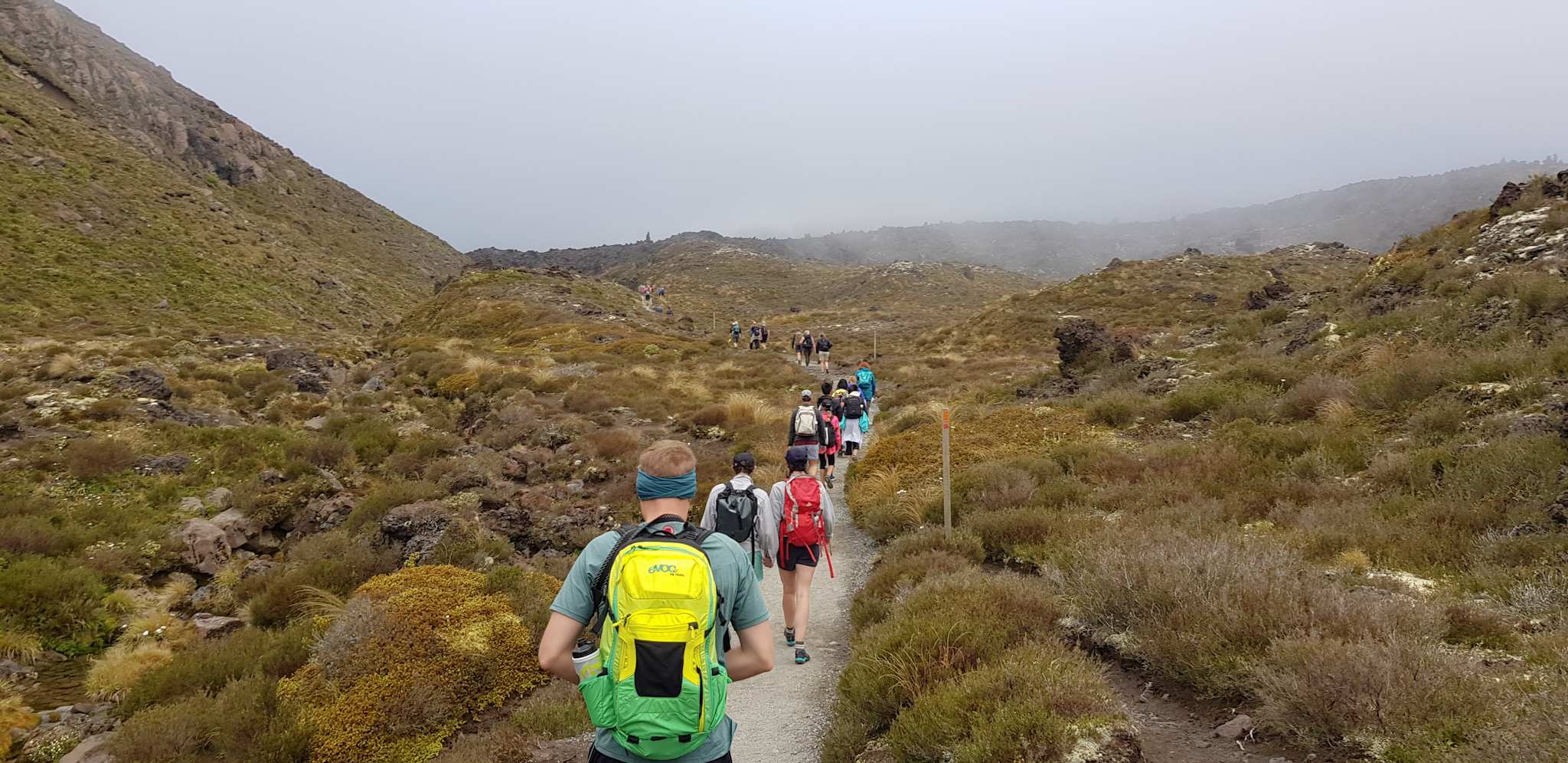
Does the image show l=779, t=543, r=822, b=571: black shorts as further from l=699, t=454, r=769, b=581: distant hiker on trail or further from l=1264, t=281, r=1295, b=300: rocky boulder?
l=1264, t=281, r=1295, b=300: rocky boulder

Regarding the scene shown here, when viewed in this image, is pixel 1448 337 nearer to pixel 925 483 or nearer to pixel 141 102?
pixel 925 483

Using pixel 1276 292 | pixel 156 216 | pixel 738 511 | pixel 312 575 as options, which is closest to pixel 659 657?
pixel 738 511

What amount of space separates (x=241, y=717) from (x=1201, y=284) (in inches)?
1892

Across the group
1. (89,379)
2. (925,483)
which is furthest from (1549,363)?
(89,379)

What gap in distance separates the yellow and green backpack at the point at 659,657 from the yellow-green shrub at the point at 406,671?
3643mm

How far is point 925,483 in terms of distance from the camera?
10.7 m

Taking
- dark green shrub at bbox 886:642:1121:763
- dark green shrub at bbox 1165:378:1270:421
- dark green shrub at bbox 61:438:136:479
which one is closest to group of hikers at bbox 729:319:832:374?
dark green shrub at bbox 1165:378:1270:421

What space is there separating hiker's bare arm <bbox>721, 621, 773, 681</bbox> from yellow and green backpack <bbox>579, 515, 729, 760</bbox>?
270mm

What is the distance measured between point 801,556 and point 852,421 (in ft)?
25.6

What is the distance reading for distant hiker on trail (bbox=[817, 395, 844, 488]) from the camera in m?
12.1

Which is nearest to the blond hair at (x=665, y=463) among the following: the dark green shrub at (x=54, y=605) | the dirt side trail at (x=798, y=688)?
the dirt side trail at (x=798, y=688)

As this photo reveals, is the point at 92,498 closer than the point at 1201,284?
Yes

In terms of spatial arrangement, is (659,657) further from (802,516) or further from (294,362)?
(294,362)

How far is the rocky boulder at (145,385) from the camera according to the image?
15438mm
